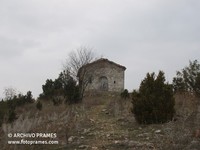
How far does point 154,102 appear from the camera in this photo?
1079cm

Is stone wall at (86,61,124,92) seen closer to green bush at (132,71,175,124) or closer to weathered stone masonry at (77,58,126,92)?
weathered stone masonry at (77,58,126,92)

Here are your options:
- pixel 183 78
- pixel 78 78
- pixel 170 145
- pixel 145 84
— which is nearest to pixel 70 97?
pixel 183 78

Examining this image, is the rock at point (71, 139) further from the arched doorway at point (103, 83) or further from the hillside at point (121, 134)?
the arched doorway at point (103, 83)

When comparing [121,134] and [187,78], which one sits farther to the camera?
[187,78]

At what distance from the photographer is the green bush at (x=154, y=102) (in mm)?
10609

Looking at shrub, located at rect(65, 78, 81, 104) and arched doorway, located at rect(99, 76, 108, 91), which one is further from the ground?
arched doorway, located at rect(99, 76, 108, 91)

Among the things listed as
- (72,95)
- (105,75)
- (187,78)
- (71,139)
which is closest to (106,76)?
(105,75)

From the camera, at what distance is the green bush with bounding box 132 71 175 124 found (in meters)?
10.6

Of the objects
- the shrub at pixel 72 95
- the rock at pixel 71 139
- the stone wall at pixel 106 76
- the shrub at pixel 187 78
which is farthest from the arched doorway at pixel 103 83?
the rock at pixel 71 139

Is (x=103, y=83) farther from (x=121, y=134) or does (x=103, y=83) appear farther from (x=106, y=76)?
(x=121, y=134)

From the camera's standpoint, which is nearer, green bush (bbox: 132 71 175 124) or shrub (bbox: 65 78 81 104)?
green bush (bbox: 132 71 175 124)

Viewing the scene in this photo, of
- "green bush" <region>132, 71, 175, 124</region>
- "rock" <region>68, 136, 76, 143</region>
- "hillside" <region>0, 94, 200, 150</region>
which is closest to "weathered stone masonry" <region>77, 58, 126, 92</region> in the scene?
"green bush" <region>132, 71, 175, 124</region>

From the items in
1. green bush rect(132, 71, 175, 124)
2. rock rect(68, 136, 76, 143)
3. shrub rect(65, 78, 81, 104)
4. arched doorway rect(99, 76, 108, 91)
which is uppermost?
arched doorway rect(99, 76, 108, 91)

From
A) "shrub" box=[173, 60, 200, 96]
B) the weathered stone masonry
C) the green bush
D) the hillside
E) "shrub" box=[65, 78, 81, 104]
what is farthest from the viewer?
the weathered stone masonry
